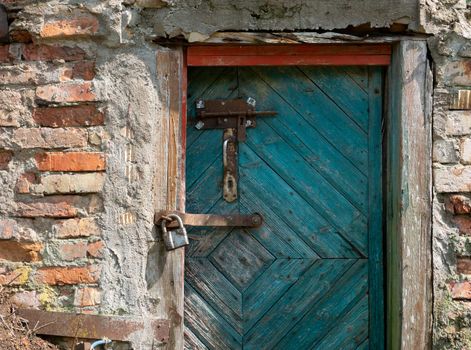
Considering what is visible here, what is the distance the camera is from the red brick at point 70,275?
340 centimetres

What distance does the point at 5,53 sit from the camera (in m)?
3.52

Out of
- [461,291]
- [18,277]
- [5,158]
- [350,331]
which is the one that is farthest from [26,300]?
[461,291]

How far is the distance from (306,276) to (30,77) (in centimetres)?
162

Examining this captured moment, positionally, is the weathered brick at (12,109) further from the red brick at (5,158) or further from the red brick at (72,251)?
the red brick at (72,251)

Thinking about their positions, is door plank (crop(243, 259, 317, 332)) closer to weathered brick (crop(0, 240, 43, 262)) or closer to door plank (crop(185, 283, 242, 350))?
door plank (crop(185, 283, 242, 350))

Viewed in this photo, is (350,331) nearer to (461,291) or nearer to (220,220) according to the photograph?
(461,291)

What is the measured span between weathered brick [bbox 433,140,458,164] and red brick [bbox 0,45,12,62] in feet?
6.68

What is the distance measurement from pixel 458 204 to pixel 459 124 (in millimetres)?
370

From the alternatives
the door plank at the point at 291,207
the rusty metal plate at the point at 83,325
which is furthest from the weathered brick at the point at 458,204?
the rusty metal plate at the point at 83,325

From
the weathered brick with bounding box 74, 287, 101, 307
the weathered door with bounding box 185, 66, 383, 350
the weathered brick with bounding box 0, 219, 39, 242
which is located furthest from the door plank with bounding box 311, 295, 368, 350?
the weathered brick with bounding box 0, 219, 39, 242

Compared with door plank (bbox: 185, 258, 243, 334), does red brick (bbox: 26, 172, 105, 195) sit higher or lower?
higher

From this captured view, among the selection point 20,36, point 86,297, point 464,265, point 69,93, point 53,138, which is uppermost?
point 20,36

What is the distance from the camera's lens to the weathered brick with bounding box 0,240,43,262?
343 cm

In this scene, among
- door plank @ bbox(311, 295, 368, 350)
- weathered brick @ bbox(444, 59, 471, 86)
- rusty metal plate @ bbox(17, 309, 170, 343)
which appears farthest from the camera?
door plank @ bbox(311, 295, 368, 350)
